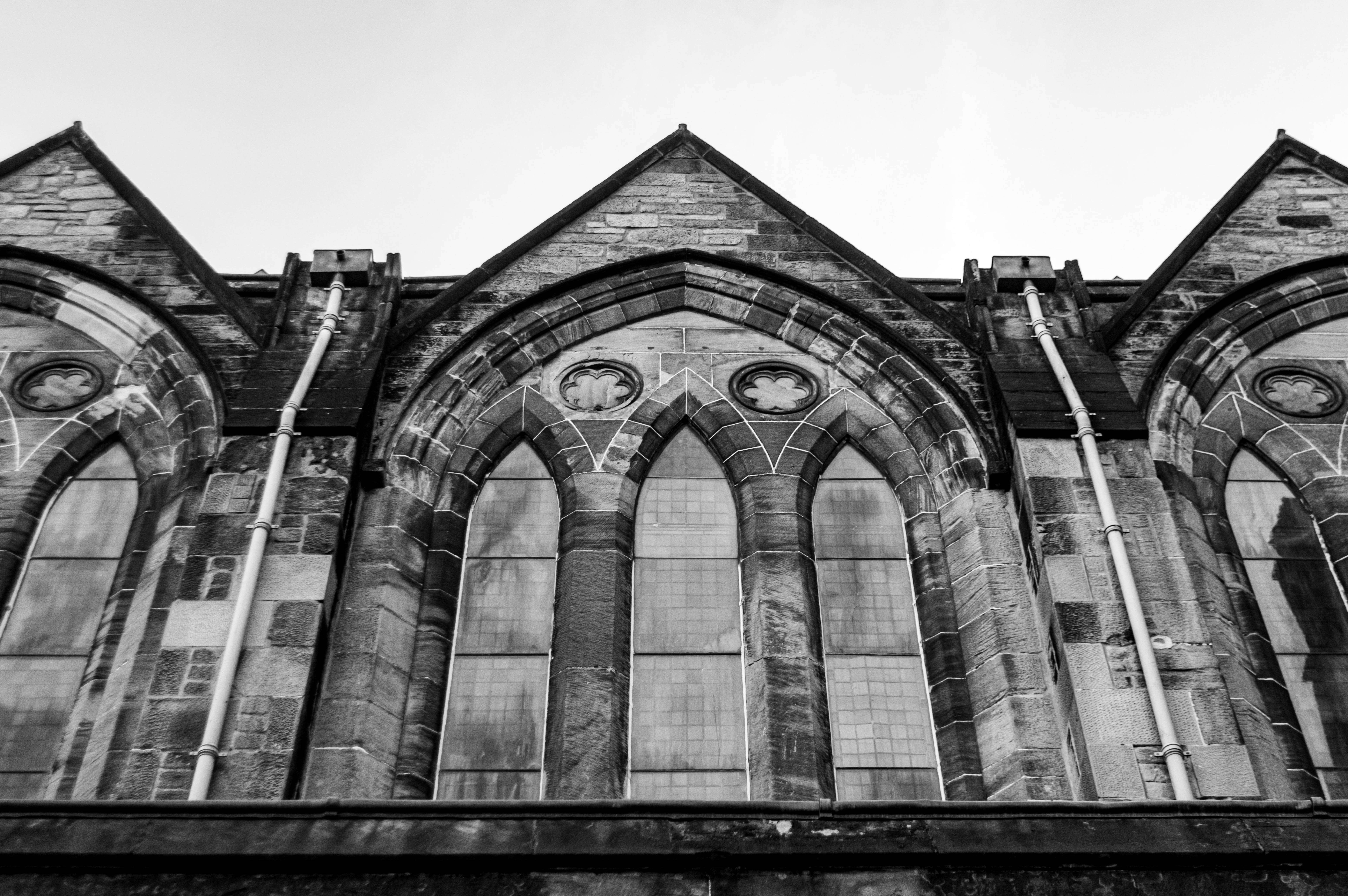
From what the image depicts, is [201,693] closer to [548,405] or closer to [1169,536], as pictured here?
[548,405]

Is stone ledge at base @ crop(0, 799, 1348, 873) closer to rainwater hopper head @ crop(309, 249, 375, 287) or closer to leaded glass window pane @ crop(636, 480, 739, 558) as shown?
leaded glass window pane @ crop(636, 480, 739, 558)

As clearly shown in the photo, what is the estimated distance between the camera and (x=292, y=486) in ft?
40.3

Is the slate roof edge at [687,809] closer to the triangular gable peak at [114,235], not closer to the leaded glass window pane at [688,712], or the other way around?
the leaded glass window pane at [688,712]

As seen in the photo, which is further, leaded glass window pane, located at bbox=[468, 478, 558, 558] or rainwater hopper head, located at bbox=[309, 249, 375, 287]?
rainwater hopper head, located at bbox=[309, 249, 375, 287]

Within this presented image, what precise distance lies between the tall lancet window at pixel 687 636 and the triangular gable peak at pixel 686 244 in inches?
87.6

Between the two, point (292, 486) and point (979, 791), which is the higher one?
point (292, 486)

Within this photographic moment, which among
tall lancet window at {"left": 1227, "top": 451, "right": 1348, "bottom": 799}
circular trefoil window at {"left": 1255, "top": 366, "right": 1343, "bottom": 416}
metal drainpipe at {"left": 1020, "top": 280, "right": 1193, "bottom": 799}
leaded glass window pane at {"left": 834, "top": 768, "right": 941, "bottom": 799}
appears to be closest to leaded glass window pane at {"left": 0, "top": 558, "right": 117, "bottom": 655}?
leaded glass window pane at {"left": 834, "top": 768, "right": 941, "bottom": 799}

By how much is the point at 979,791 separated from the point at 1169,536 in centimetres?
238

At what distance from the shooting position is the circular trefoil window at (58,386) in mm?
13789

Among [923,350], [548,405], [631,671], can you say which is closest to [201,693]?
[631,671]

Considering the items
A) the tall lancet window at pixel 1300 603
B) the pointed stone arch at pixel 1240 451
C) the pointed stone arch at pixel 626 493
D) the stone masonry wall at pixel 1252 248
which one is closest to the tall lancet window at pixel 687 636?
the pointed stone arch at pixel 626 493

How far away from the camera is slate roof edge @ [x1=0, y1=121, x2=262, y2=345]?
1429cm

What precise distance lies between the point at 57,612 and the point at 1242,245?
35.6ft

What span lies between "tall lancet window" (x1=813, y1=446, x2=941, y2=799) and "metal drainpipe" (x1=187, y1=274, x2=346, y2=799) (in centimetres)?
413
